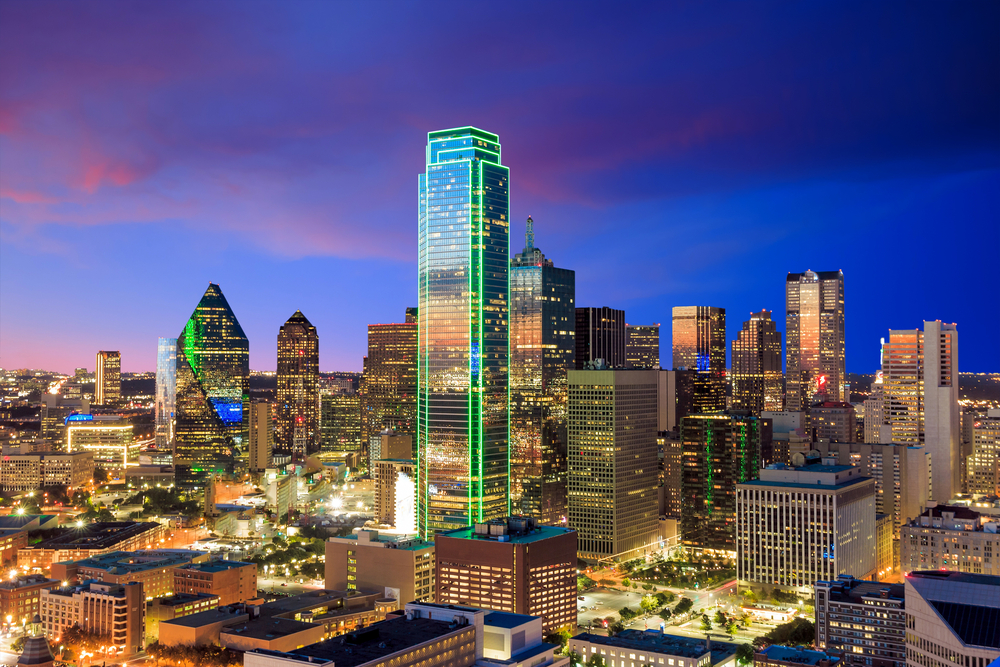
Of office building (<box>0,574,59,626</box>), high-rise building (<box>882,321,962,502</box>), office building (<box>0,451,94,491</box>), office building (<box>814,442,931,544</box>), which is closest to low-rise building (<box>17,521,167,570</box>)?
office building (<box>0,574,59,626</box>)

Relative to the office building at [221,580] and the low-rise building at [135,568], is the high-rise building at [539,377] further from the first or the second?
the low-rise building at [135,568]

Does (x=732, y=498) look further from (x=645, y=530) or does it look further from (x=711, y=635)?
(x=711, y=635)

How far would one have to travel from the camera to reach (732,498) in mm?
134000

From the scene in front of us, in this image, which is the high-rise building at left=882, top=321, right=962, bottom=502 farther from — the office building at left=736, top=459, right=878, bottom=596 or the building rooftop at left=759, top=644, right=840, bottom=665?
the building rooftop at left=759, top=644, right=840, bottom=665

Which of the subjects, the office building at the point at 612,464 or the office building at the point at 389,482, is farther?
the office building at the point at 389,482

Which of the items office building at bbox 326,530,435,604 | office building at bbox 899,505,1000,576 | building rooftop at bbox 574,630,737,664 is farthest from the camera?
office building at bbox 899,505,1000,576

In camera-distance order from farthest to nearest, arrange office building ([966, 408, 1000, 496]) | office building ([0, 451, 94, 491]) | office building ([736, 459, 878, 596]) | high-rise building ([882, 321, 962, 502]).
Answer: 1. office building ([0, 451, 94, 491])
2. office building ([966, 408, 1000, 496])
3. high-rise building ([882, 321, 962, 502])
4. office building ([736, 459, 878, 596])

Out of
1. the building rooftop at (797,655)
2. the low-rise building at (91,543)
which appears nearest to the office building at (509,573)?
the building rooftop at (797,655)

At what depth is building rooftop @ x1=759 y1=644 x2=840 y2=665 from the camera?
69625 mm

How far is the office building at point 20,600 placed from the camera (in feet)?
301

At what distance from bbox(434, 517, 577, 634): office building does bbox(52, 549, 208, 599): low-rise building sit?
29.4 meters

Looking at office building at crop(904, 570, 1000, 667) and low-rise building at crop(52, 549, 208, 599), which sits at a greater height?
office building at crop(904, 570, 1000, 667)

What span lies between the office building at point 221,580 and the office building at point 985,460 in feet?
393

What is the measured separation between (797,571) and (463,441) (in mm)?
41270
